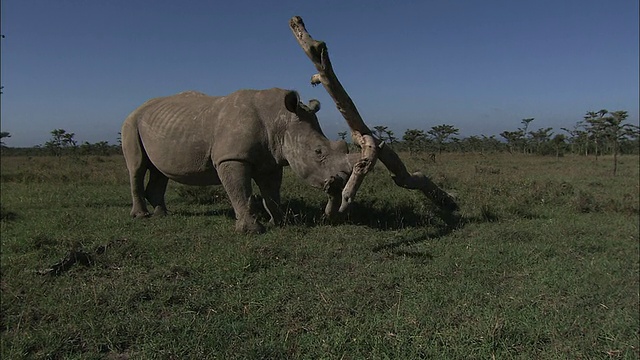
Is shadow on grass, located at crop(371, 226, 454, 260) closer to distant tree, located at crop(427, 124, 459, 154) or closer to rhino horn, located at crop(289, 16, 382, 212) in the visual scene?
rhino horn, located at crop(289, 16, 382, 212)

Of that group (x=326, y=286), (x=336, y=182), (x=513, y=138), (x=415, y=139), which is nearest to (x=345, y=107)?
(x=336, y=182)

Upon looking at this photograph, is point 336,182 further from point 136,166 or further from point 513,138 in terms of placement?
point 513,138

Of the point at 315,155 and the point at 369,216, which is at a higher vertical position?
the point at 315,155

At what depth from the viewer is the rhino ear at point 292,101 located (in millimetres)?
6128

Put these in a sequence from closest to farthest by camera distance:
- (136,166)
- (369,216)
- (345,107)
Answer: (345,107) → (369,216) → (136,166)

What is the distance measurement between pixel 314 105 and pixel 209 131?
160 centimetres

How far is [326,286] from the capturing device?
428 cm

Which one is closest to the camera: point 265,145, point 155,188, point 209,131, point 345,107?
point 345,107

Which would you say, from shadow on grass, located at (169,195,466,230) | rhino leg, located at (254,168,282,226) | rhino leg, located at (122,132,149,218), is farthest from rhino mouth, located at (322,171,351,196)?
rhino leg, located at (122,132,149,218)

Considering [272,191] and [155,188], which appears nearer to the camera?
[272,191]

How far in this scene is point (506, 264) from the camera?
504 cm

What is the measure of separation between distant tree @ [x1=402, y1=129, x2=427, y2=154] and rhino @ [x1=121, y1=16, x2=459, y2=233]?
1176 inches

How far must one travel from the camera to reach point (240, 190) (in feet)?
20.6

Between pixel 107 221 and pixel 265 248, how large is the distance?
11.3 feet
